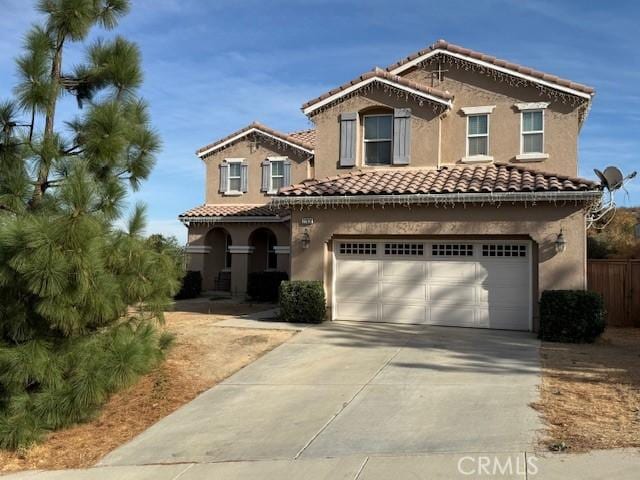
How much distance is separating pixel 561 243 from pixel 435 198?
2.86 metres

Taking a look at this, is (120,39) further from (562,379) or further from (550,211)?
(550,211)

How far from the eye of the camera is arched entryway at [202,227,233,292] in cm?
2580

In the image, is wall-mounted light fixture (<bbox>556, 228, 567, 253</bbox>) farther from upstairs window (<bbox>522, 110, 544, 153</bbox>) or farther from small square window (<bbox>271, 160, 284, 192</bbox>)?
small square window (<bbox>271, 160, 284, 192</bbox>)

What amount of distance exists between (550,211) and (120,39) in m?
9.37

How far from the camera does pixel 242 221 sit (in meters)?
24.2

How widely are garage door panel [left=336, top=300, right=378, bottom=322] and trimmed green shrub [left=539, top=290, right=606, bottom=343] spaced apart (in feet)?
13.4

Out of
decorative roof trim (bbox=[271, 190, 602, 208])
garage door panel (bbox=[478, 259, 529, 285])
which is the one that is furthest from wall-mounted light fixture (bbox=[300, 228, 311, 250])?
garage door panel (bbox=[478, 259, 529, 285])

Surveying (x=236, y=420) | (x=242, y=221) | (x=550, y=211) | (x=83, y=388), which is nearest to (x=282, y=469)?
(x=236, y=420)

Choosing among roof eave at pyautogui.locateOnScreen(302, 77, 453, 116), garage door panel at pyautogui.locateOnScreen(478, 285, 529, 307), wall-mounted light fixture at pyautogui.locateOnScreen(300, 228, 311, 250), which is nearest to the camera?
garage door panel at pyautogui.locateOnScreen(478, 285, 529, 307)

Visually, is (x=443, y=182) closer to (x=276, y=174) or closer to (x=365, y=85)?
Result: (x=365, y=85)

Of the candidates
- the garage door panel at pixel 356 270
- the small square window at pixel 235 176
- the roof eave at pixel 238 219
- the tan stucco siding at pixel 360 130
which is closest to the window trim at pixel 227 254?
the roof eave at pixel 238 219

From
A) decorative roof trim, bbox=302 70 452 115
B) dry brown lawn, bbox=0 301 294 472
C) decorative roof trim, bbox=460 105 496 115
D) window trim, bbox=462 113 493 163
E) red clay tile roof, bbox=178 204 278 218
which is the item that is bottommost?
dry brown lawn, bbox=0 301 294 472

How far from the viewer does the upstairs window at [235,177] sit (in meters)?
25.5

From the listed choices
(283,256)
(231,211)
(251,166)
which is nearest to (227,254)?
(231,211)
